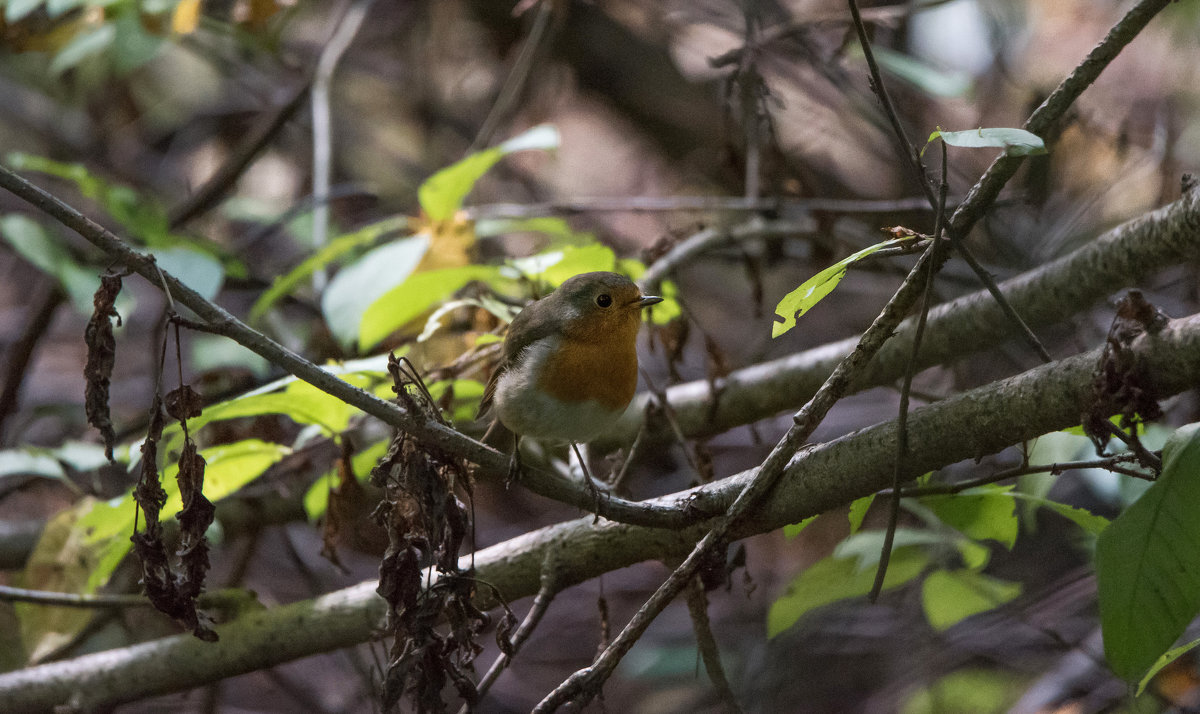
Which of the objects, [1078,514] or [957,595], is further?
[957,595]

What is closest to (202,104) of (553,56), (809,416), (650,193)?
(553,56)

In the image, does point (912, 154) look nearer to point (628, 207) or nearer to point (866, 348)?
point (866, 348)

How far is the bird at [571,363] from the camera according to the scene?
2197 millimetres

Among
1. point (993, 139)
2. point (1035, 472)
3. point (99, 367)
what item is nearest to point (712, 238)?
point (1035, 472)

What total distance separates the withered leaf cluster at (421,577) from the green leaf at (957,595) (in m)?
1.33

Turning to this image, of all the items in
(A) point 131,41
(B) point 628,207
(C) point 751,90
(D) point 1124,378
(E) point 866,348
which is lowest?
(D) point 1124,378

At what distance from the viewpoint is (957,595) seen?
7.74 feet

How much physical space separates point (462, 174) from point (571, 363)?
0.76 m

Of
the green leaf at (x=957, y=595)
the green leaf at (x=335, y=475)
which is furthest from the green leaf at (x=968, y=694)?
the green leaf at (x=335, y=475)

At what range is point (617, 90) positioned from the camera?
6.04m

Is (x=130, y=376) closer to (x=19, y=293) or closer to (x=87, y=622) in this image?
(x=19, y=293)

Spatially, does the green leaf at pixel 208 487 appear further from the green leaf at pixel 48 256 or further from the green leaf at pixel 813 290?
the green leaf at pixel 813 290

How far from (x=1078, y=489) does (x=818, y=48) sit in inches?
87.8

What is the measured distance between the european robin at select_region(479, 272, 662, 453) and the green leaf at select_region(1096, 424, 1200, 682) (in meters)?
1.21
